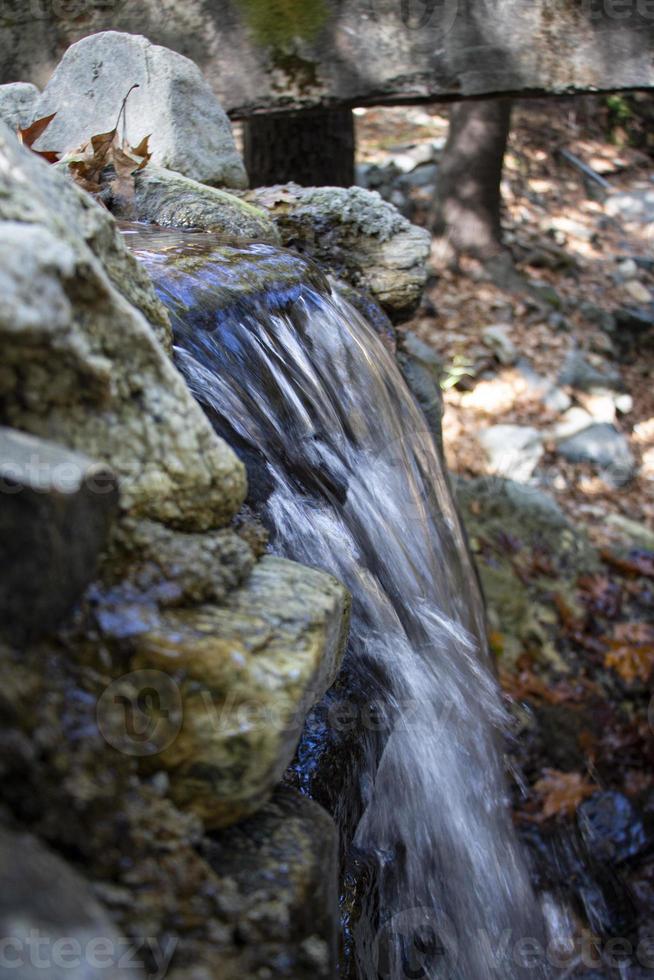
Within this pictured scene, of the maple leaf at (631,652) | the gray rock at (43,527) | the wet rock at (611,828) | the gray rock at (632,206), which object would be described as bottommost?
the wet rock at (611,828)

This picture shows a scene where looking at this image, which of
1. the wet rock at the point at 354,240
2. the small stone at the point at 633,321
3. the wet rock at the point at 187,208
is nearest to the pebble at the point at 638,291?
the small stone at the point at 633,321

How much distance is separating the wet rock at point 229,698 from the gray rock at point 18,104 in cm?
332

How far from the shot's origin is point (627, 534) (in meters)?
6.01

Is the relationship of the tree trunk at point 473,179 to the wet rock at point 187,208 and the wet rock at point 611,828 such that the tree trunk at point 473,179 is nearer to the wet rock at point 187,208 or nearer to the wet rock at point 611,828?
the wet rock at point 187,208

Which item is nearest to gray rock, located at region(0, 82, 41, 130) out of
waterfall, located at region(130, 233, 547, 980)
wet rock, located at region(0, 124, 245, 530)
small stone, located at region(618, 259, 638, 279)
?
waterfall, located at region(130, 233, 547, 980)

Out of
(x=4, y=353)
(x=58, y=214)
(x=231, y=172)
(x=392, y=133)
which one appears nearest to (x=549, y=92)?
(x=231, y=172)

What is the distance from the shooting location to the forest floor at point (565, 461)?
4.29m

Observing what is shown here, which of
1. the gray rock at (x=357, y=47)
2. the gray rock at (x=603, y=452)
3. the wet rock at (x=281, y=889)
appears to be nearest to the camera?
the wet rock at (x=281, y=889)

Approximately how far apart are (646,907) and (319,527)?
9.79 feet

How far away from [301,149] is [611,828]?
15.4 ft

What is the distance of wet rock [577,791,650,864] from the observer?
4.20 metres

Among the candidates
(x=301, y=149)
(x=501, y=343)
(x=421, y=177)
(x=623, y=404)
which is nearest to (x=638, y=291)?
(x=623, y=404)

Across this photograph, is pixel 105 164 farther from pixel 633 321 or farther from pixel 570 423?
pixel 633 321

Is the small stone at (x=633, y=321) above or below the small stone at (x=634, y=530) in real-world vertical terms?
above
